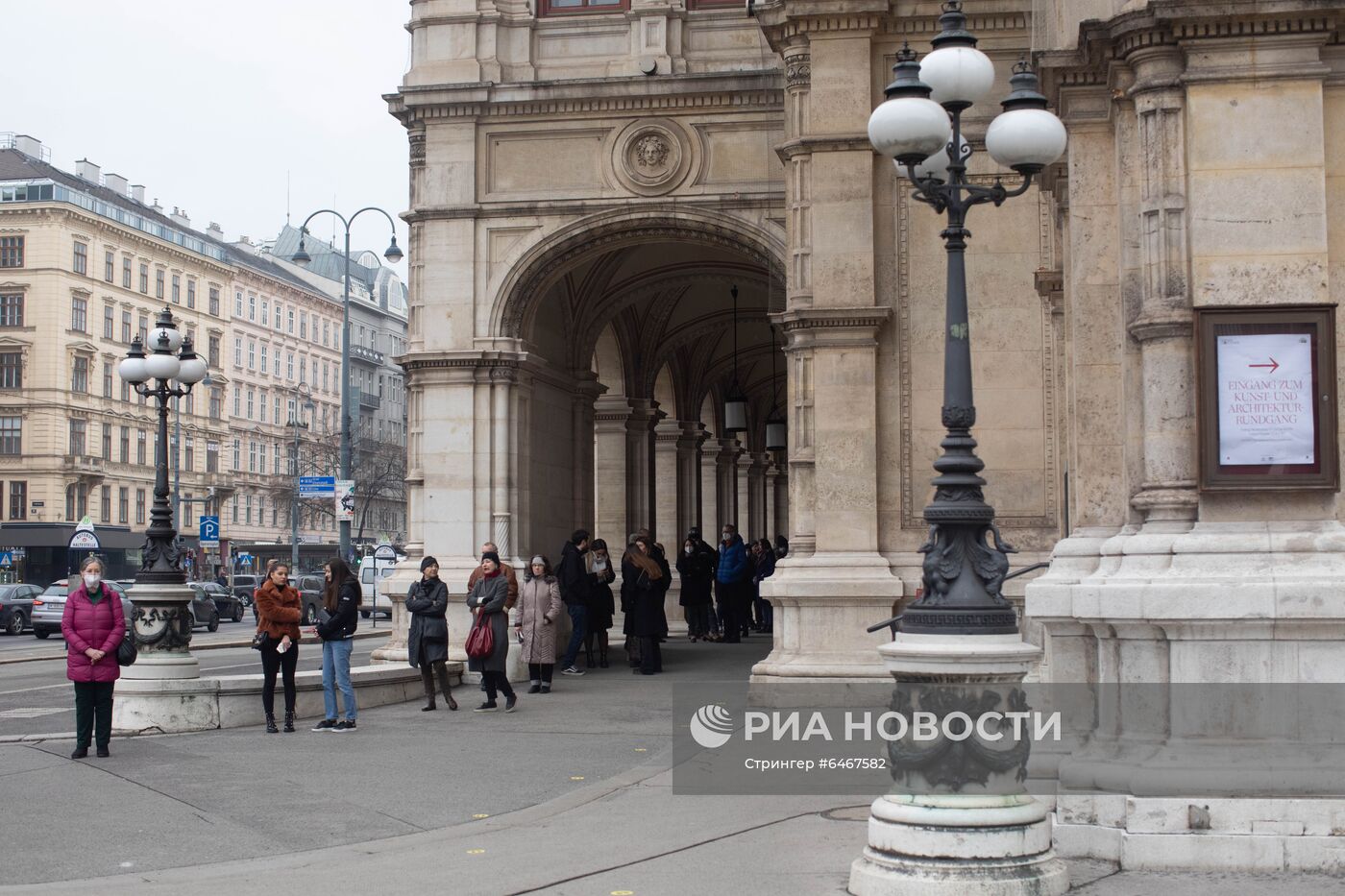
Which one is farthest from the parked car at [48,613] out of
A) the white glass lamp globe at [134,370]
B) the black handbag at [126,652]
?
the black handbag at [126,652]

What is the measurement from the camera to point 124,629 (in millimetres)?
15891

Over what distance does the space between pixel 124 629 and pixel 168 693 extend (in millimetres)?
1762

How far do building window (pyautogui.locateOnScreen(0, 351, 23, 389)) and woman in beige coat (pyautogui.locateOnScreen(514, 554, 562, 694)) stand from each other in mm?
64585

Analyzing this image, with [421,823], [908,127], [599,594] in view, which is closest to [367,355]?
[599,594]

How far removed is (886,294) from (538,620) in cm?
582

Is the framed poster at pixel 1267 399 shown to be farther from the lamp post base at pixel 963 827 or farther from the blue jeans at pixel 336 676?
the blue jeans at pixel 336 676

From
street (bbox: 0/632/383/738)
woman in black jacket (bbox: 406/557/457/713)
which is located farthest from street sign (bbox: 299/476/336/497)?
woman in black jacket (bbox: 406/557/457/713)

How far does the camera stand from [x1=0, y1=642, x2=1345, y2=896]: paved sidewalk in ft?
31.2

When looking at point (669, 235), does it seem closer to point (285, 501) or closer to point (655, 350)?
point (655, 350)

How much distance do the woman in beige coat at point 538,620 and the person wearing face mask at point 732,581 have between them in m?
8.08

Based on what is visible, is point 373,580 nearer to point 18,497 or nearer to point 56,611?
point 56,611

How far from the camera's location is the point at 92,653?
15.5 metres

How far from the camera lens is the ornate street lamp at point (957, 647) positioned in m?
8.16

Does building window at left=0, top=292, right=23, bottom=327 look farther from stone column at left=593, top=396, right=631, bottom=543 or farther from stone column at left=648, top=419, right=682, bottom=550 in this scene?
stone column at left=593, top=396, right=631, bottom=543
